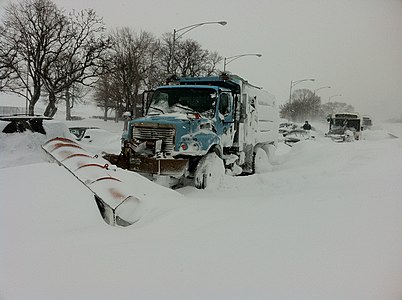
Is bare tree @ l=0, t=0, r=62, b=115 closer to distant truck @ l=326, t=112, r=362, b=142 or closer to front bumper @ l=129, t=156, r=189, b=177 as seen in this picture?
front bumper @ l=129, t=156, r=189, b=177

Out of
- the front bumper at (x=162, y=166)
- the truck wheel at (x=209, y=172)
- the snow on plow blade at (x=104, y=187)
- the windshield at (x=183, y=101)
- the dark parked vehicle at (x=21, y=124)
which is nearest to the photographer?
the snow on plow blade at (x=104, y=187)

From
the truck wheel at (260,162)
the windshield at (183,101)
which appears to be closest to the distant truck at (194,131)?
the windshield at (183,101)

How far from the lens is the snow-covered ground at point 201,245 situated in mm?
2752

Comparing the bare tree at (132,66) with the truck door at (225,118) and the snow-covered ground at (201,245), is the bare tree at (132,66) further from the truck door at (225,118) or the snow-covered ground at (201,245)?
the snow-covered ground at (201,245)

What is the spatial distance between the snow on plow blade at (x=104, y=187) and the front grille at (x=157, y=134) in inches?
58.3

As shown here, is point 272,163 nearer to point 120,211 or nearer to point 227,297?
point 120,211

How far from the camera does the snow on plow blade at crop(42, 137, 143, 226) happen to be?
12.7 ft

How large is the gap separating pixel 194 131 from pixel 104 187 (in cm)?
290

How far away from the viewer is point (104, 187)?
420 centimetres

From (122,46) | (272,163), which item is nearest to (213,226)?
(122,46)

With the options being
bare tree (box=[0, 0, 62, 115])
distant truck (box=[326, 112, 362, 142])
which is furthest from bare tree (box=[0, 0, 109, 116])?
distant truck (box=[326, 112, 362, 142])

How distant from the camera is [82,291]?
275cm

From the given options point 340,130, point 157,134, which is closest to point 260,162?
point 157,134

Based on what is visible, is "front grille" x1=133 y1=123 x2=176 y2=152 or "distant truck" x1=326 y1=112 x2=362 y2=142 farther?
"distant truck" x1=326 y1=112 x2=362 y2=142
